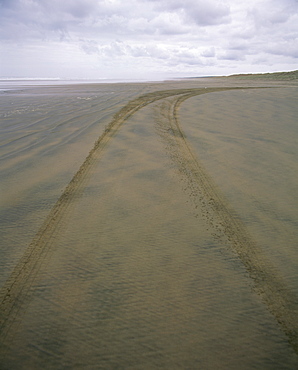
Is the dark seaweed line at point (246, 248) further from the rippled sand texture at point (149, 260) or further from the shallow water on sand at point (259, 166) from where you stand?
the shallow water on sand at point (259, 166)

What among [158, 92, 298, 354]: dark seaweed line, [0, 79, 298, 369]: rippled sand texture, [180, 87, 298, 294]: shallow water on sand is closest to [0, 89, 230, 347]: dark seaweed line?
[0, 79, 298, 369]: rippled sand texture

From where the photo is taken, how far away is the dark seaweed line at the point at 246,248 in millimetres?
1831

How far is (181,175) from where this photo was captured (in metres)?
4.10

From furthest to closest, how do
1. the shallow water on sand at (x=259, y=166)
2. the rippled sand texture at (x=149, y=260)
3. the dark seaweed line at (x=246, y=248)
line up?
the shallow water on sand at (x=259, y=166) < the dark seaweed line at (x=246, y=248) < the rippled sand texture at (x=149, y=260)

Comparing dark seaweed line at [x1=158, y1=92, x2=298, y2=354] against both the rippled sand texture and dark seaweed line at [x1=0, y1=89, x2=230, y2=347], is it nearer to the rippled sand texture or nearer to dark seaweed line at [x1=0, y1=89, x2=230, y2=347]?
the rippled sand texture

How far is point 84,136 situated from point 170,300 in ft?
17.4

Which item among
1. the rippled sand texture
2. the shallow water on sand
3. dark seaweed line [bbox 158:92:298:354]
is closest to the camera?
the rippled sand texture

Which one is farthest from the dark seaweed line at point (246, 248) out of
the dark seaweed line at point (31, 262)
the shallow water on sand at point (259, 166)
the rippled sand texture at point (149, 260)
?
the dark seaweed line at point (31, 262)

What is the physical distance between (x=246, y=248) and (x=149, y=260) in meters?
1.00

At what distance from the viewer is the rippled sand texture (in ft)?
5.43

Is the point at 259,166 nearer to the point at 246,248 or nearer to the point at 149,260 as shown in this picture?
the point at 246,248

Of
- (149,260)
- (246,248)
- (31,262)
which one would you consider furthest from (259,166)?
(31,262)

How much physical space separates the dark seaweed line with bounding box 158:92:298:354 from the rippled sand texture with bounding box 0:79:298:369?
0.01 metres

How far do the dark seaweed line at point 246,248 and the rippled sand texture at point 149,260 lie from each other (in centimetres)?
1
